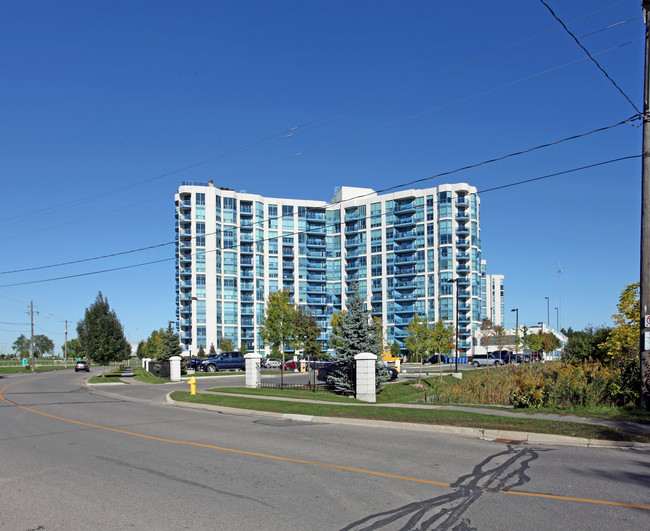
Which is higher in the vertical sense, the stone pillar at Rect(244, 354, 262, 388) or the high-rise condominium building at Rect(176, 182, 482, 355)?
the high-rise condominium building at Rect(176, 182, 482, 355)

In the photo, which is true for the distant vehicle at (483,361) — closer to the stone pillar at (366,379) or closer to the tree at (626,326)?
the tree at (626,326)

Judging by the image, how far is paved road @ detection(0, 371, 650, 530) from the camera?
6.62 metres

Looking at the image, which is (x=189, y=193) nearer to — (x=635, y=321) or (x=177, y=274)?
(x=177, y=274)

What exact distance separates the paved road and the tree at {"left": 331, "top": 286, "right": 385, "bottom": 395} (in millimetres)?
11054

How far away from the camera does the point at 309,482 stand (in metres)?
8.49

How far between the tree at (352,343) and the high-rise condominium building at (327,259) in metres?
62.7

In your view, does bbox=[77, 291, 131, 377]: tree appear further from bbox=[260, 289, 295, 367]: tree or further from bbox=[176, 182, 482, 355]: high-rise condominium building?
bbox=[176, 182, 482, 355]: high-rise condominium building

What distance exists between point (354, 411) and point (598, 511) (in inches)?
433

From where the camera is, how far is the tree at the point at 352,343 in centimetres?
2548

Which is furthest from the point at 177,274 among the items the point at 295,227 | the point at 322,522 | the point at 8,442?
the point at 322,522

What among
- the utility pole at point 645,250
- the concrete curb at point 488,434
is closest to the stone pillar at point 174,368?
the concrete curb at point 488,434

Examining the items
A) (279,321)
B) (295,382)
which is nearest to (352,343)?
(295,382)

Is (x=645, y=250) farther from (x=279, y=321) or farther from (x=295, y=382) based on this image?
(x=279, y=321)

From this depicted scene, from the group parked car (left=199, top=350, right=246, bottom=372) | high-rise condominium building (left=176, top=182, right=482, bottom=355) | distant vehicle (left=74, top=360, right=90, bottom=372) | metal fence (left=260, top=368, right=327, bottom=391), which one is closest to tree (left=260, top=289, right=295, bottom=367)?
parked car (left=199, top=350, right=246, bottom=372)
